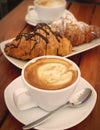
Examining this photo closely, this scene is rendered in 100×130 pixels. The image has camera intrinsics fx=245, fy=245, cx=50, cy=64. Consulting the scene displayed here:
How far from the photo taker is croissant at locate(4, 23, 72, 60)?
81 centimetres

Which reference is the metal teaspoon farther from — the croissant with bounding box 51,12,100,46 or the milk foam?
the croissant with bounding box 51,12,100,46

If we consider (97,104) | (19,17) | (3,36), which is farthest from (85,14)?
(97,104)

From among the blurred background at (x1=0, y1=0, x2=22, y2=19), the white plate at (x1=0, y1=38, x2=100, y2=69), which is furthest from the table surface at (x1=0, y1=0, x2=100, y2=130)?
the blurred background at (x1=0, y1=0, x2=22, y2=19)

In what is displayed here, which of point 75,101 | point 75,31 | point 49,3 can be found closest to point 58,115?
point 75,101

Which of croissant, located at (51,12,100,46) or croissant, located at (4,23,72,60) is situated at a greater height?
croissant, located at (4,23,72,60)

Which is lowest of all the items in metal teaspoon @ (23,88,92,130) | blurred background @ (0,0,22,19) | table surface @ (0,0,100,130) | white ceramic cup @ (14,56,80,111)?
blurred background @ (0,0,22,19)

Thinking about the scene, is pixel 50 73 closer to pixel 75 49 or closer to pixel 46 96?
pixel 46 96

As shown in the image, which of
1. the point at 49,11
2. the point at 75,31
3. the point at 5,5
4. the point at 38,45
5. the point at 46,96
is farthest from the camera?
the point at 5,5

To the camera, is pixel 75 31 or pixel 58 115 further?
pixel 75 31

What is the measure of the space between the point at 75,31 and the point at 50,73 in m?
0.39

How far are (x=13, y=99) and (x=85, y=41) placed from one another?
0.44 metres

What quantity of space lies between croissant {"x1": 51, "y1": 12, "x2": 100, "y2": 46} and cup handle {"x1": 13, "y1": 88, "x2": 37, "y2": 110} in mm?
385

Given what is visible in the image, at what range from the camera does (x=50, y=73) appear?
0.58 metres

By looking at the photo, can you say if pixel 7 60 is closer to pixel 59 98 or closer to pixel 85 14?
pixel 59 98
